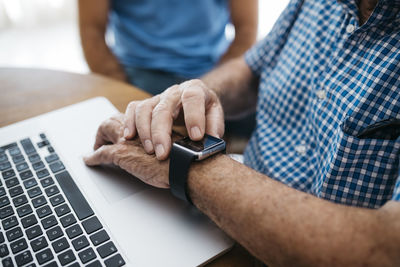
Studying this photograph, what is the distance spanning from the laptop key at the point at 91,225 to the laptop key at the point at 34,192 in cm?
12

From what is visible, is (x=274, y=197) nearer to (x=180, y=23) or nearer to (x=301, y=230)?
(x=301, y=230)

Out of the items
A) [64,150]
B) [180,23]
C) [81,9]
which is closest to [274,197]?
[64,150]

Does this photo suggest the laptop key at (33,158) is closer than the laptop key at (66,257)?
No

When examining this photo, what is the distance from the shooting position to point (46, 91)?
88 cm

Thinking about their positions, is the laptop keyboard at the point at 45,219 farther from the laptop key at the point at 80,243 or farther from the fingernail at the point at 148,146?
the fingernail at the point at 148,146

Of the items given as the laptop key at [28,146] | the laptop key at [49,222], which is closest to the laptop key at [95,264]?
the laptop key at [49,222]

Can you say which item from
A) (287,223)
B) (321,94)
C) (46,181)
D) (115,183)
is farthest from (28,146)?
(321,94)

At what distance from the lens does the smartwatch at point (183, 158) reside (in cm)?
53

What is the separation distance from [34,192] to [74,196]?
0.08 metres

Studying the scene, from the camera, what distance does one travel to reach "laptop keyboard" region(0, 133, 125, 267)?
46 cm

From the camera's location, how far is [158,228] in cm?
51

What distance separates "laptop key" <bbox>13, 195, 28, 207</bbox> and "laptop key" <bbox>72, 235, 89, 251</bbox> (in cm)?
14

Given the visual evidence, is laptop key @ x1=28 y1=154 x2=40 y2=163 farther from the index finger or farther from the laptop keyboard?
the index finger

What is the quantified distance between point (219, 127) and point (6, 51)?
2.71m
